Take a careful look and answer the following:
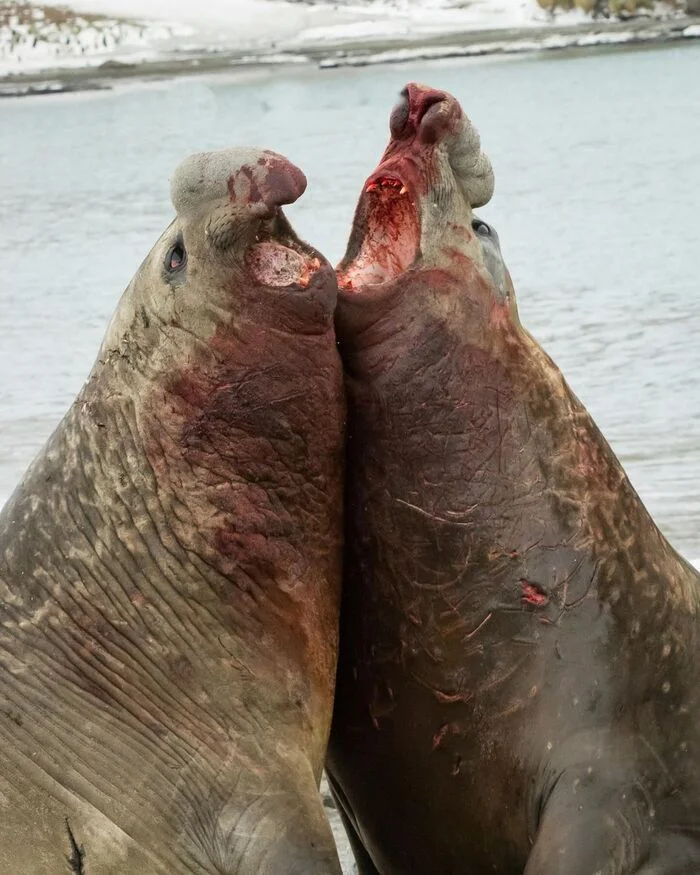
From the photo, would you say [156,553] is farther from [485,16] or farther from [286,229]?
[485,16]

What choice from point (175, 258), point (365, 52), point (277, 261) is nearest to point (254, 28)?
point (365, 52)

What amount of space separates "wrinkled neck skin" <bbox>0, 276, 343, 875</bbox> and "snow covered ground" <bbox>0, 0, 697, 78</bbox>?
39151mm

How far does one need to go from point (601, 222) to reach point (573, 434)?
15717 millimetres

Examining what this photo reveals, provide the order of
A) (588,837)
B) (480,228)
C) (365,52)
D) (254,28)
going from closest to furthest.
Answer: (588,837)
(480,228)
(365,52)
(254,28)

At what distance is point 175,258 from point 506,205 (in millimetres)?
17340

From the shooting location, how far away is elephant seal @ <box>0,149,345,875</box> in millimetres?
4203

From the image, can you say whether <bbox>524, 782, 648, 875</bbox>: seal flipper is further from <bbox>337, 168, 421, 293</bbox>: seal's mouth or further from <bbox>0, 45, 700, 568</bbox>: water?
<bbox>0, 45, 700, 568</bbox>: water

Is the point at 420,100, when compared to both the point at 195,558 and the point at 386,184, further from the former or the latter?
the point at 195,558

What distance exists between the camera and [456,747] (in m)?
4.43

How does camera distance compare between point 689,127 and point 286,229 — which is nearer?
point 286,229

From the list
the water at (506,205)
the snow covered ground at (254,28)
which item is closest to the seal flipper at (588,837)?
the water at (506,205)

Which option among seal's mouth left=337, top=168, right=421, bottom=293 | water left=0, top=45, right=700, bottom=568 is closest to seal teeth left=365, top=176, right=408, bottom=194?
seal's mouth left=337, top=168, right=421, bottom=293

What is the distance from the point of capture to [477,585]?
4.42 meters

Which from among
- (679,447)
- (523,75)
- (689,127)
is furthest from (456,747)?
(523,75)
